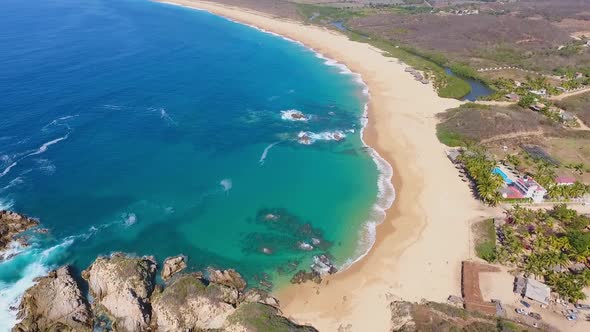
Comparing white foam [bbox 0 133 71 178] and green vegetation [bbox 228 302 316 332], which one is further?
white foam [bbox 0 133 71 178]

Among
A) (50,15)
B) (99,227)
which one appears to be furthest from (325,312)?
(50,15)

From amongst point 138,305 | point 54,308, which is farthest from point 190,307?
point 54,308

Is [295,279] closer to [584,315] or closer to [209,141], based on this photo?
[584,315]

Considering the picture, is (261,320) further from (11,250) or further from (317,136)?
(317,136)

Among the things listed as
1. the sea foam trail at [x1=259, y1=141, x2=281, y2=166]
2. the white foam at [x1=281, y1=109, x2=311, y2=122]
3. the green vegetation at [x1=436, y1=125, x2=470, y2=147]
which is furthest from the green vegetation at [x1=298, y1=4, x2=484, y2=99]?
the sea foam trail at [x1=259, y1=141, x2=281, y2=166]

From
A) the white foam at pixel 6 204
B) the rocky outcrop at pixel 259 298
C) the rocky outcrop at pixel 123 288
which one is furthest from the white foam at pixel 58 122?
the rocky outcrop at pixel 259 298

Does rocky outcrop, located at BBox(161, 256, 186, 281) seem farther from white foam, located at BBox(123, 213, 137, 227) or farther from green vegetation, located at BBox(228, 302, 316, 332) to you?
green vegetation, located at BBox(228, 302, 316, 332)

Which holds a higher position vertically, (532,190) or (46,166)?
(532,190)
